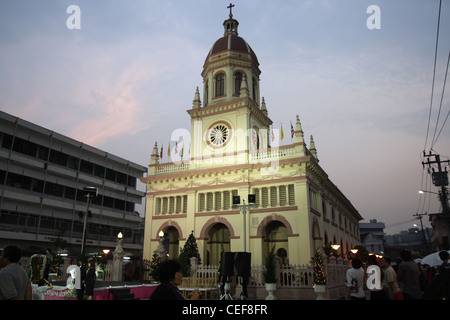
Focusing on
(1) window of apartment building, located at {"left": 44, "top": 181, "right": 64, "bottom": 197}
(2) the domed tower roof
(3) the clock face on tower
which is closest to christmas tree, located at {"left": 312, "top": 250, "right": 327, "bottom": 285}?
(3) the clock face on tower

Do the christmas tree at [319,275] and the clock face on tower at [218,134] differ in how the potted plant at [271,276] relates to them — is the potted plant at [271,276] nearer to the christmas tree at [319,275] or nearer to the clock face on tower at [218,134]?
the christmas tree at [319,275]

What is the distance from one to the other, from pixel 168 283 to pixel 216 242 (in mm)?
27170

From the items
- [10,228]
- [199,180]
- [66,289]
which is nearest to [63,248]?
[10,228]

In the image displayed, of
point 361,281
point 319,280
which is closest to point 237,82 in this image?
point 319,280

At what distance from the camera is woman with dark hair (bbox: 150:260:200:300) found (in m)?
4.62

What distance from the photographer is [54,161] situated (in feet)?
150

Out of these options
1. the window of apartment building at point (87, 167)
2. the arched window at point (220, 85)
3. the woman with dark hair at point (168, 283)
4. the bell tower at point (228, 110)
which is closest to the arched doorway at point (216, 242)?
the bell tower at point (228, 110)

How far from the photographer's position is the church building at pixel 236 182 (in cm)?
2722

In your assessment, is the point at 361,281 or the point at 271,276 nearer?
the point at 361,281

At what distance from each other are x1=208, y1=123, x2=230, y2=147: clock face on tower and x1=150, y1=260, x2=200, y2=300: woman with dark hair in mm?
26994

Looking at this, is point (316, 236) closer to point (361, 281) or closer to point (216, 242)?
point (216, 242)

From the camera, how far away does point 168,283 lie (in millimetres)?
4832

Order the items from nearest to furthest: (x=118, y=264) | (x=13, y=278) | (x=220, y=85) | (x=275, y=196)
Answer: (x=13, y=278)
(x=118, y=264)
(x=275, y=196)
(x=220, y=85)
